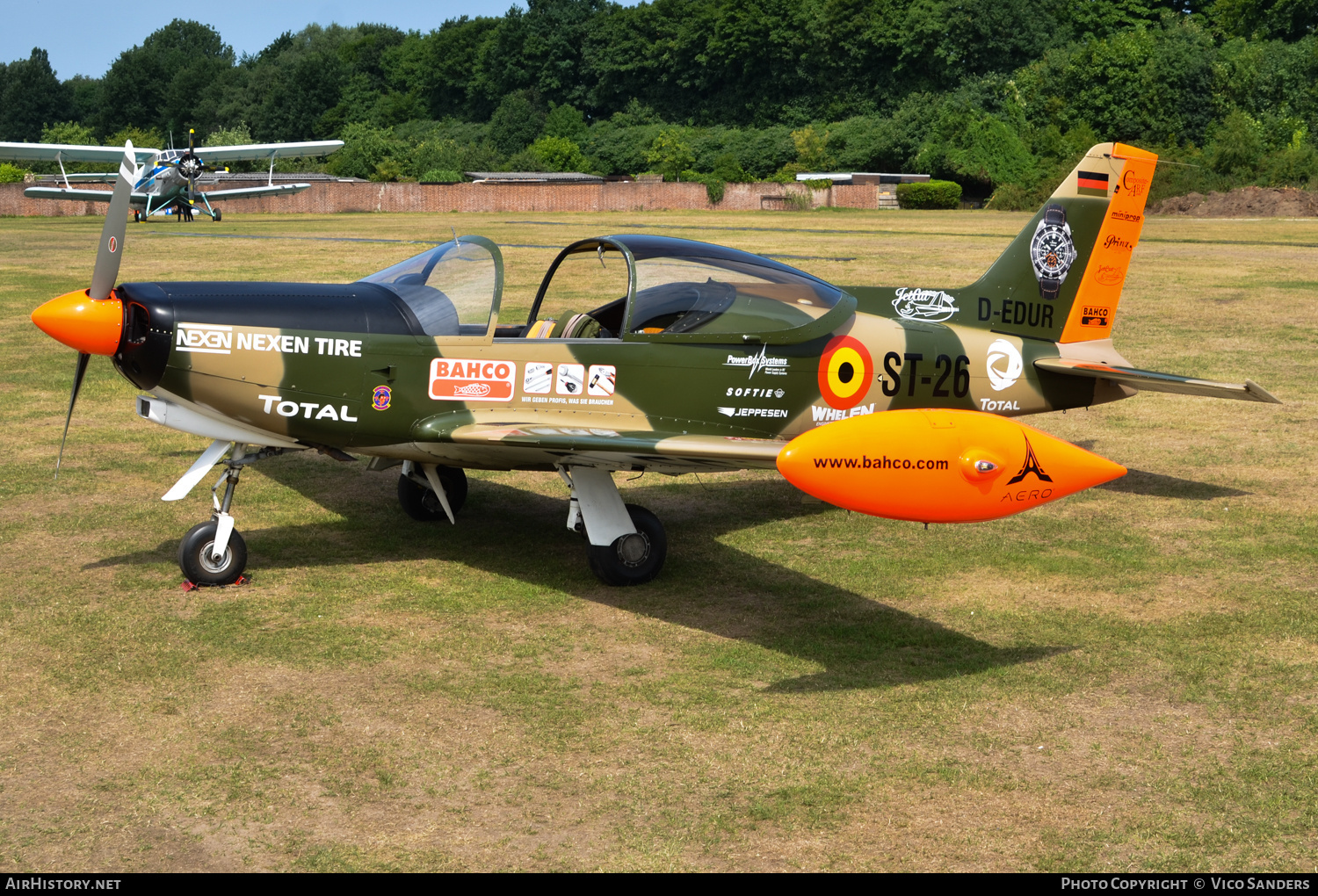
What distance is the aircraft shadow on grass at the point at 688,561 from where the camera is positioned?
22.9 ft

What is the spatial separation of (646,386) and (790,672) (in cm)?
247

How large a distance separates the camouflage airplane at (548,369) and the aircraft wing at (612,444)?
2cm

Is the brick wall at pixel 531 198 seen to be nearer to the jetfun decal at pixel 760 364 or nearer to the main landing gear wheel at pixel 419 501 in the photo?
the main landing gear wheel at pixel 419 501

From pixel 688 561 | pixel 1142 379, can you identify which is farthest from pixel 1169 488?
pixel 688 561

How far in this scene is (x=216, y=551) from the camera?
7797 millimetres

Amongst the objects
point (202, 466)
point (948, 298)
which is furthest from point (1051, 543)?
point (202, 466)

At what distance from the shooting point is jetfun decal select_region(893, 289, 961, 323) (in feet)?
32.5

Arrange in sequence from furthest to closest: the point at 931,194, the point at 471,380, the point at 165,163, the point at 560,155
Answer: the point at 560,155, the point at 931,194, the point at 165,163, the point at 471,380

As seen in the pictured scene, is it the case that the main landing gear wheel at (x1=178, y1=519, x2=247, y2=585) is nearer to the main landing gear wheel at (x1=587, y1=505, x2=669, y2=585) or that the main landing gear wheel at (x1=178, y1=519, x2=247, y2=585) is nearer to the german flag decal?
the main landing gear wheel at (x1=587, y1=505, x2=669, y2=585)

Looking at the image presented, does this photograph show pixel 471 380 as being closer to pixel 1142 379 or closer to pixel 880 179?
pixel 1142 379

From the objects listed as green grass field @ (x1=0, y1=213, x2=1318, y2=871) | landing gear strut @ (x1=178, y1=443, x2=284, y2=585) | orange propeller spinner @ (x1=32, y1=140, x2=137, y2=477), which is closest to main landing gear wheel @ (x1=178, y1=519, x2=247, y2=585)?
landing gear strut @ (x1=178, y1=443, x2=284, y2=585)

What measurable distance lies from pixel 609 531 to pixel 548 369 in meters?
1.19

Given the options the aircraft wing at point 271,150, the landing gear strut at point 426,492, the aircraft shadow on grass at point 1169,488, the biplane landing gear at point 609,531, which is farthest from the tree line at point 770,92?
the biplane landing gear at point 609,531

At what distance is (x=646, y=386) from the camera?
27.1 feet
